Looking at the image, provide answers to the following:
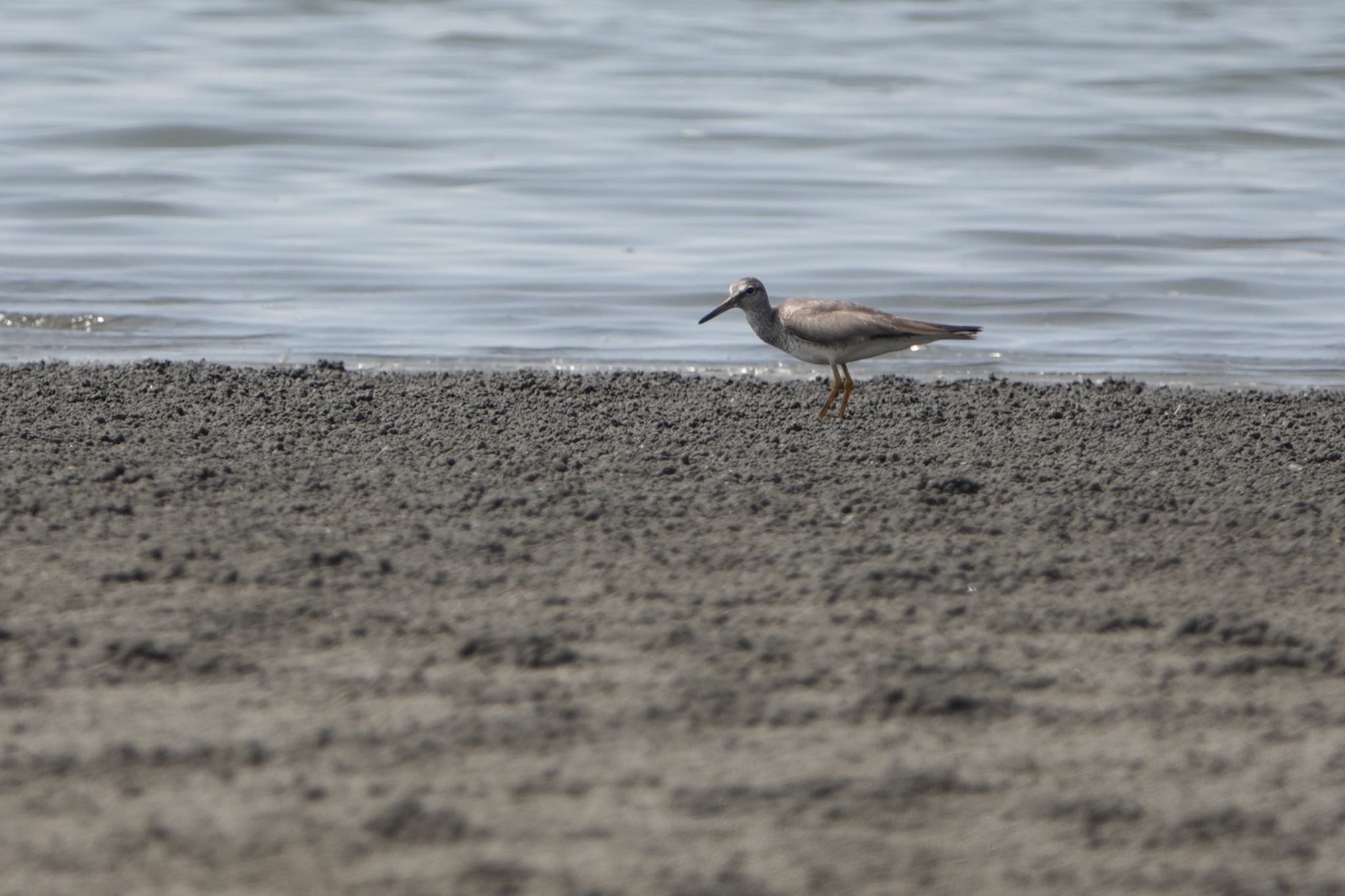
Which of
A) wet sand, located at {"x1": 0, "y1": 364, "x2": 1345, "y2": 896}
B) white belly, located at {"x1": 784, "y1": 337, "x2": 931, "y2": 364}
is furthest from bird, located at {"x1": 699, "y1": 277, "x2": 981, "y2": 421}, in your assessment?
wet sand, located at {"x1": 0, "y1": 364, "x2": 1345, "y2": 896}

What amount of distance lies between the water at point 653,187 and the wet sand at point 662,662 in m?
3.73

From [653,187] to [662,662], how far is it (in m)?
12.0

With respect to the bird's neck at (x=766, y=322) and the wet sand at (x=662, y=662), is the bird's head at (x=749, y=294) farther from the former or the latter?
the wet sand at (x=662, y=662)

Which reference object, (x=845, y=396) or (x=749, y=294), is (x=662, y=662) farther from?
(x=749, y=294)

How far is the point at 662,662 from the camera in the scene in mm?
4312

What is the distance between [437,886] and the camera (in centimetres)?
321

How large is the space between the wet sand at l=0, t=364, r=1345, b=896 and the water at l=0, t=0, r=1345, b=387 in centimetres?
373

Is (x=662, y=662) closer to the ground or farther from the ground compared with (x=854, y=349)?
closer to the ground

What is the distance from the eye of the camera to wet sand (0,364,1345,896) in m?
3.39

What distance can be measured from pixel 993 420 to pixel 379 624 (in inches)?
145

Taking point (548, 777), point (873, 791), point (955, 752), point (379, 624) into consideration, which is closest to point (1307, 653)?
point (955, 752)

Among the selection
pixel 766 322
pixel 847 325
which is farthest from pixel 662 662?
pixel 766 322

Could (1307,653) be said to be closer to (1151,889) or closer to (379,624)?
(1151,889)

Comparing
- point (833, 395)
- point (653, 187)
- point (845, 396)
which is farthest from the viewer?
point (653, 187)
